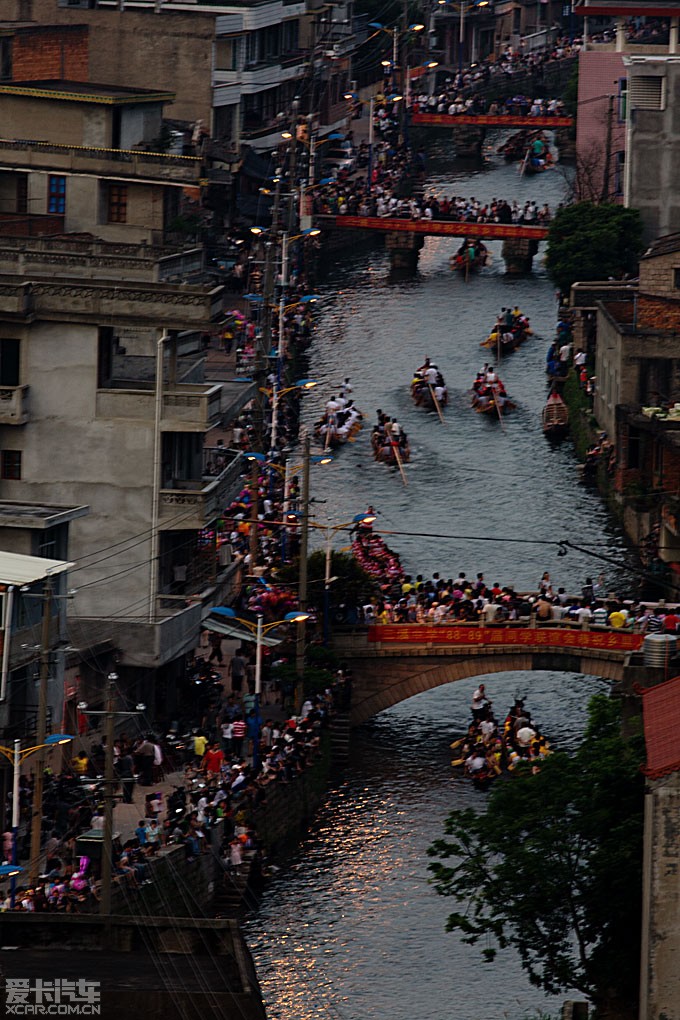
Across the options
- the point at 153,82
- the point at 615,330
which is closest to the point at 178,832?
the point at 615,330

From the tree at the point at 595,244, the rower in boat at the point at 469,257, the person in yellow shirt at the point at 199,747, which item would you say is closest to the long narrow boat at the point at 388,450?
the tree at the point at 595,244

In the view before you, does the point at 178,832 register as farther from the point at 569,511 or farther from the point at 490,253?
the point at 490,253

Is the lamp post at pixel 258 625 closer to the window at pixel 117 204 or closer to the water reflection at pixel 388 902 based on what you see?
the water reflection at pixel 388 902

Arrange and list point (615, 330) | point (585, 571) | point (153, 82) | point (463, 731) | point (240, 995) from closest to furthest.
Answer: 1. point (240, 995)
2. point (463, 731)
3. point (585, 571)
4. point (615, 330)
5. point (153, 82)

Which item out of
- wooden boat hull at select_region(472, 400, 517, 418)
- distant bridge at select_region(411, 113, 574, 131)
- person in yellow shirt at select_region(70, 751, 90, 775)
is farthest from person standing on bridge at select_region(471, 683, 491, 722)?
distant bridge at select_region(411, 113, 574, 131)

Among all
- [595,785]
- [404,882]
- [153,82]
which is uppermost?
[153,82]

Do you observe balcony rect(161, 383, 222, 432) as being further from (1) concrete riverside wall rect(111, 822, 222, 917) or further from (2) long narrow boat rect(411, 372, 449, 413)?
(2) long narrow boat rect(411, 372, 449, 413)
